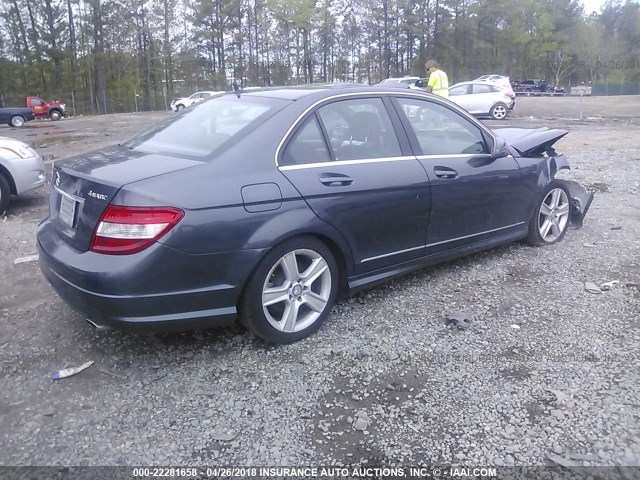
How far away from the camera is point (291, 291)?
331 centimetres

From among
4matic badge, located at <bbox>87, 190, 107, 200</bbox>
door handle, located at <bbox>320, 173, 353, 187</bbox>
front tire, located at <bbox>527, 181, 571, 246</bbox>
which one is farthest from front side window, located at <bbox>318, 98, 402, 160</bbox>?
front tire, located at <bbox>527, 181, 571, 246</bbox>

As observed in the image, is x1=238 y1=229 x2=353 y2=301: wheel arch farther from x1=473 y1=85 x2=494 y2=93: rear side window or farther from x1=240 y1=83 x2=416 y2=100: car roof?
x1=473 y1=85 x2=494 y2=93: rear side window

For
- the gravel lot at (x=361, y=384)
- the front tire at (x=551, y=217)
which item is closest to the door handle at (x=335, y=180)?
the gravel lot at (x=361, y=384)

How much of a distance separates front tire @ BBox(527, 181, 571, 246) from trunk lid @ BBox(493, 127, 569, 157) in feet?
1.16

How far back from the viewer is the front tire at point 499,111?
71.4 ft

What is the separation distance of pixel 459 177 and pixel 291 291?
5.38 ft

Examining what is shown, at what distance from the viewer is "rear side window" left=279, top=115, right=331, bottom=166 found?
329cm

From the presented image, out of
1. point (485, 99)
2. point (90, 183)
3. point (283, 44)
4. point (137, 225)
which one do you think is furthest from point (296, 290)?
point (283, 44)

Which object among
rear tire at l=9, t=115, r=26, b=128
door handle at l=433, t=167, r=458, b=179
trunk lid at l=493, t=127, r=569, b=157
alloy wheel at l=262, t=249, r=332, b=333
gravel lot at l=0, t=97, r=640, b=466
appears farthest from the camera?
rear tire at l=9, t=115, r=26, b=128

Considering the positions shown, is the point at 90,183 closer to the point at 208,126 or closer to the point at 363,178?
the point at 208,126

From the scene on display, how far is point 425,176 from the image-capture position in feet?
12.7

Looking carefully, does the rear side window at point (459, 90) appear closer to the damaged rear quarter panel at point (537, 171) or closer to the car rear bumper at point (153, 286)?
the damaged rear quarter panel at point (537, 171)

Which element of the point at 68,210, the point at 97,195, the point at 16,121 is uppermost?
the point at 16,121

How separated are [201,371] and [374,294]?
1543mm
